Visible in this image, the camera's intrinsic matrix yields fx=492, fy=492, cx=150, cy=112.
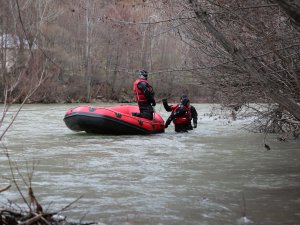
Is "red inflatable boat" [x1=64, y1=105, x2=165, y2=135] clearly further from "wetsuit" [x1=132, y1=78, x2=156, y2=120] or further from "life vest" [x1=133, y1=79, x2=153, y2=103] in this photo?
"life vest" [x1=133, y1=79, x2=153, y2=103]

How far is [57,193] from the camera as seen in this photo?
17.3 ft

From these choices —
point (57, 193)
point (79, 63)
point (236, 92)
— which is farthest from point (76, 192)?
point (79, 63)

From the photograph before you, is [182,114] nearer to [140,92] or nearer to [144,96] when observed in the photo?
[144,96]

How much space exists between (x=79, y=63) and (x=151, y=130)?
65.8 ft

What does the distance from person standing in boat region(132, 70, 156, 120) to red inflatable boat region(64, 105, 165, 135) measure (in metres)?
0.17

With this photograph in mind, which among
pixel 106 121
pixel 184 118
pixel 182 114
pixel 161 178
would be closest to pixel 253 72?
pixel 161 178

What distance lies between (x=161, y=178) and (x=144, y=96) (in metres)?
4.66

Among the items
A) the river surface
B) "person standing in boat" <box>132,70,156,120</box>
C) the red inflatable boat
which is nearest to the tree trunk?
the river surface

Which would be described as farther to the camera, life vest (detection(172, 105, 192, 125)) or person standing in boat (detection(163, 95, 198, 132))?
life vest (detection(172, 105, 192, 125))

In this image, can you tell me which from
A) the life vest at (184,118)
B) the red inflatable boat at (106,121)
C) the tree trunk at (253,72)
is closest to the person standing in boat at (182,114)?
the life vest at (184,118)

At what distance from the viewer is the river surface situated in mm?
4602

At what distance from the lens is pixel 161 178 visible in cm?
625

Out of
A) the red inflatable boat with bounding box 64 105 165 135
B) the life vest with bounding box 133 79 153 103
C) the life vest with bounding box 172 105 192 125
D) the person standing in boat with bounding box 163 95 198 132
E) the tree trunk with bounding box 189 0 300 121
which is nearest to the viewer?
the tree trunk with bounding box 189 0 300 121

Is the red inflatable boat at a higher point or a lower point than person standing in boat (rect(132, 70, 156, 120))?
lower
